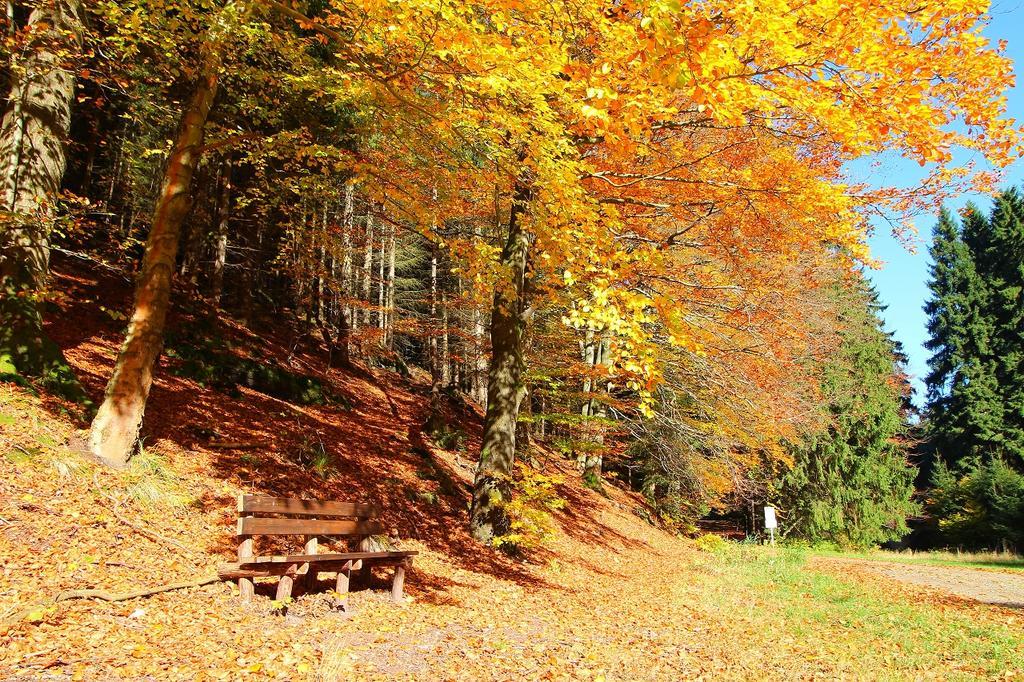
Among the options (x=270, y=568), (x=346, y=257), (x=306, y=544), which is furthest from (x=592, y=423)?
(x=270, y=568)

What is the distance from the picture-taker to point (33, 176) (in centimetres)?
673

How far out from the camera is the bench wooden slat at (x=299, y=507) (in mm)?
5371

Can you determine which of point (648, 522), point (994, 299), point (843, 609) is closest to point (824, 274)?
point (648, 522)

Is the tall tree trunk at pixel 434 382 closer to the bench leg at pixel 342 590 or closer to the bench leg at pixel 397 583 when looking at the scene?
the bench leg at pixel 397 583

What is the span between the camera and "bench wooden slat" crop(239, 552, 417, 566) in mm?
5172

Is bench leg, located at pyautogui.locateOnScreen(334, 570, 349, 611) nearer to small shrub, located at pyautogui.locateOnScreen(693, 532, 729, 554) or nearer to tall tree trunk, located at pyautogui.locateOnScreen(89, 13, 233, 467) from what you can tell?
tall tree trunk, located at pyautogui.locateOnScreen(89, 13, 233, 467)

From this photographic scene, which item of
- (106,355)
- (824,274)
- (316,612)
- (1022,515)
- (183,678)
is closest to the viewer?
(183,678)

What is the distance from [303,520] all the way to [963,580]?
14.8 metres

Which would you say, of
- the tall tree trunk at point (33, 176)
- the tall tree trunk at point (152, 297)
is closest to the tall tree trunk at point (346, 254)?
the tall tree trunk at point (152, 297)

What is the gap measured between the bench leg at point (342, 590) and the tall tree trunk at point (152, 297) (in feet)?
8.90

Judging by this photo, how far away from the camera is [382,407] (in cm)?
1491

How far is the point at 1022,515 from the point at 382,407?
940 inches

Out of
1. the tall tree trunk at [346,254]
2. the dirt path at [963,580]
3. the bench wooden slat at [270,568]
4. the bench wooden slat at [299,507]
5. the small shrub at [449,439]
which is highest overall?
the tall tree trunk at [346,254]

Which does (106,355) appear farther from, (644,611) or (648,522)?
(648,522)
